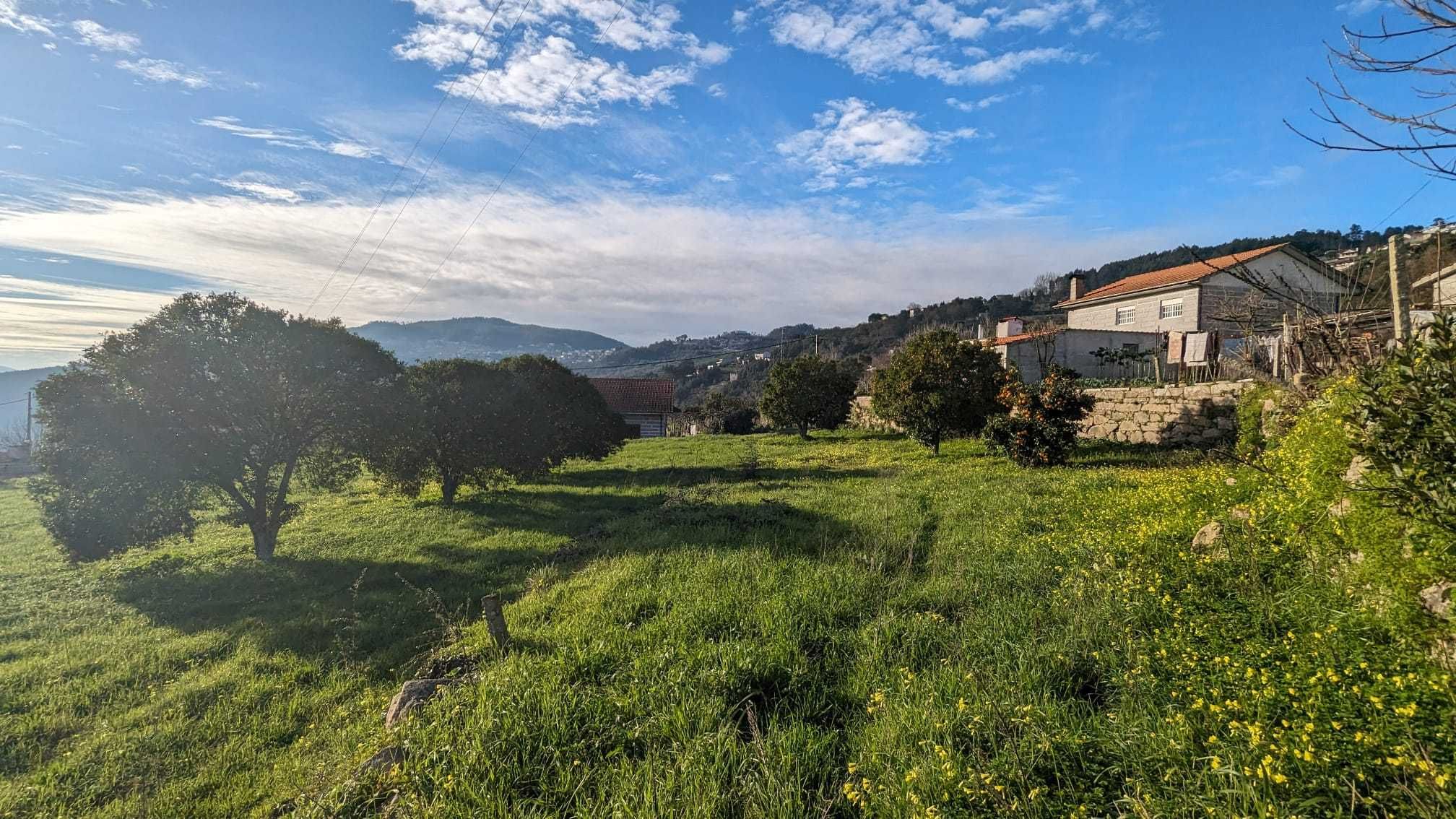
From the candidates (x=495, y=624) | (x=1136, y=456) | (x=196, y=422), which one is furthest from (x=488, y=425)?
(x=1136, y=456)

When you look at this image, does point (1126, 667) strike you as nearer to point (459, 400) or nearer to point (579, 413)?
point (459, 400)

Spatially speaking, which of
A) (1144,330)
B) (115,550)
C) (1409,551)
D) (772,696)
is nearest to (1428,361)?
(1409,551)

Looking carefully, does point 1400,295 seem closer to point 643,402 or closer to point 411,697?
point 411,697

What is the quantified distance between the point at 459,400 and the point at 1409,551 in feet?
57.9

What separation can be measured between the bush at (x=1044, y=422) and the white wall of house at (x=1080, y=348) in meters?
10.9

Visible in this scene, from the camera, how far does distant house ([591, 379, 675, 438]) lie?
44688mm

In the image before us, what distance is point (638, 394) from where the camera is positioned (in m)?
46.3

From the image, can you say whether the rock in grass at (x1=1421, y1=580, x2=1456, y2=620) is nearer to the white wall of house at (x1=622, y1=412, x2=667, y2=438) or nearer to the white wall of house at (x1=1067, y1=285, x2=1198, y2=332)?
the white wall of house at (x1=1067, y1=285, x2=1198, y2=332)

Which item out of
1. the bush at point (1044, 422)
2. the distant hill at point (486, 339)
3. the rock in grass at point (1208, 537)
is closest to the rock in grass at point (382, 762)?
the rock in grass at point (1208, 537)

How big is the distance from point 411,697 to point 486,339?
13162cm

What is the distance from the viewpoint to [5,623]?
26.2ft

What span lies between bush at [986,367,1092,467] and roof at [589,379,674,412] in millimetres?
33818

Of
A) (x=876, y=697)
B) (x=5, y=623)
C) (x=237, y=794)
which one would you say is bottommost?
(x=5, y=623)

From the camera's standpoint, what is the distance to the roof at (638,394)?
45000mm
